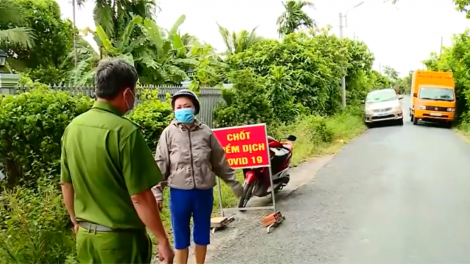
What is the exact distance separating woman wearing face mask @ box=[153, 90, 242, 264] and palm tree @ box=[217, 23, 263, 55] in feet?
67.4

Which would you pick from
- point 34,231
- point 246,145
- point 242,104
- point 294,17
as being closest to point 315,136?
point 242,104

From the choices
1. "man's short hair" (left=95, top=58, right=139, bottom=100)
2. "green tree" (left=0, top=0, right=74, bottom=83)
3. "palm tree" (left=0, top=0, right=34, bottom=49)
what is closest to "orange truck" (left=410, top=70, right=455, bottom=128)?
"green tree" (left=0, top=0, right=74, bottom=83)

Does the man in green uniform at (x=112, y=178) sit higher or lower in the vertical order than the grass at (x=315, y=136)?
higher

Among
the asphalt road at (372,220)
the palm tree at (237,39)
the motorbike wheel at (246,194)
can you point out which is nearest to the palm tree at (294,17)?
the palm tree at (237,39)

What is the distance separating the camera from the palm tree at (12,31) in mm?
18266

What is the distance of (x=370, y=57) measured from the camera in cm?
3512

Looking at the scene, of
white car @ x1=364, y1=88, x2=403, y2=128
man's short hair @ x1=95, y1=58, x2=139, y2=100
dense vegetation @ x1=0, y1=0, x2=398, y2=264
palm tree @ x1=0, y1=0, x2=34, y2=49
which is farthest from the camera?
white car @ x1=364, y1=88, x2=403, y2=128

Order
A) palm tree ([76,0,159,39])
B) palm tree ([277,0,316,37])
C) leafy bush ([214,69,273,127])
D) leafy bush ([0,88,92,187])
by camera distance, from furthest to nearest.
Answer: palm tree ([277,0,316,37]), palm tree ([76,0,159,39]), leafy bush ([214,69,273,127]), leafy bush ([0,88,92,187])

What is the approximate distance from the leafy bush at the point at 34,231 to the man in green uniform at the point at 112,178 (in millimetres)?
2377

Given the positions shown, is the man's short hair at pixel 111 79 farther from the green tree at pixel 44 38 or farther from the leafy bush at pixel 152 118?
the green tree at pixel 44 38

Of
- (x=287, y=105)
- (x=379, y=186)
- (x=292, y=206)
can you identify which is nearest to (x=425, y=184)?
(x=379, y=186)

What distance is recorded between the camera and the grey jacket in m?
4.90

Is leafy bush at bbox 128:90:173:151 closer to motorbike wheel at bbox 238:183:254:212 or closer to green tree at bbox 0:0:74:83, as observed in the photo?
motorbike wheel at bbox 238:183:254:212

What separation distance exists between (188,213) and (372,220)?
3.51m
